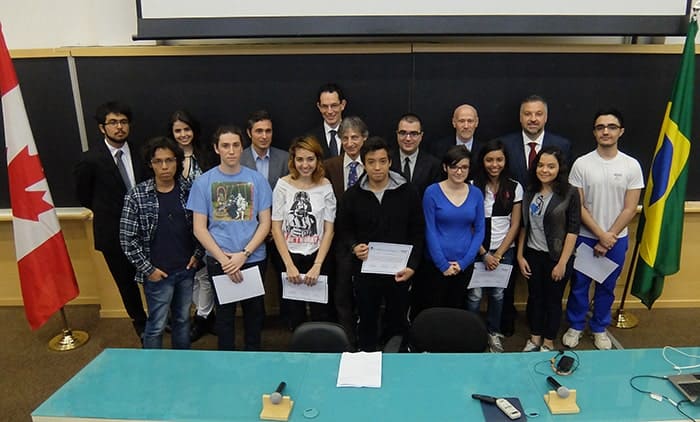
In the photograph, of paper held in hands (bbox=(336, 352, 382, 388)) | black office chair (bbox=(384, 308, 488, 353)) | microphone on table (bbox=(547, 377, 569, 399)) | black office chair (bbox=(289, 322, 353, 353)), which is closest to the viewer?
microphone on table (bbox=(547, 377, 569, 399))

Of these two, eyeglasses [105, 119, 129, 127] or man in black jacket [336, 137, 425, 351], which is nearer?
man in black jacket [336, 137, 425, 351]

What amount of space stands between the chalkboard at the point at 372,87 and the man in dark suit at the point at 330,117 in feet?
0.73

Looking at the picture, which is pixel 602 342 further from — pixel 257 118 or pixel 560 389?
pixel 257 118

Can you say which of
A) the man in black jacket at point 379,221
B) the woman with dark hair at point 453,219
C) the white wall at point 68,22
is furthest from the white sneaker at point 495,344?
the white wall at point 68,22

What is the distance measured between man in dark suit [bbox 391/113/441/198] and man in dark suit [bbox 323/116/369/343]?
0.80ft

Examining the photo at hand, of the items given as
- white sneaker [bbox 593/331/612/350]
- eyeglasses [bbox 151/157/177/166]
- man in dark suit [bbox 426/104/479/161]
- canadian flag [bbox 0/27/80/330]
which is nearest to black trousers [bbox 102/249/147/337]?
canadian flag [bbox 0/27/80/330]

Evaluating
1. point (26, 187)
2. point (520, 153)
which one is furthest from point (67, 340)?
point (520, 153)

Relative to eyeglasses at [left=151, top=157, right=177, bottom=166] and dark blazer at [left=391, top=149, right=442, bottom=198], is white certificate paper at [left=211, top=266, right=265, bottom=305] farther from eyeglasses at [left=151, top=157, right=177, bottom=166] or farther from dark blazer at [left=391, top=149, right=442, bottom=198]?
dark blazer at [left=391, top=149, right=442, bottom=198]

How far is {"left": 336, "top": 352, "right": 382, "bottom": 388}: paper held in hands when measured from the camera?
194cm

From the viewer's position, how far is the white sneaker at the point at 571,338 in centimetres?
344

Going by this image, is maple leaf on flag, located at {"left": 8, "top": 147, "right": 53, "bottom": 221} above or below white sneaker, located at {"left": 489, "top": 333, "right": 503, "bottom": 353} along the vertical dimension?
above

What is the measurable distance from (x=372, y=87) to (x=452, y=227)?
1271mm

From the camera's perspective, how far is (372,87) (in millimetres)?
3555

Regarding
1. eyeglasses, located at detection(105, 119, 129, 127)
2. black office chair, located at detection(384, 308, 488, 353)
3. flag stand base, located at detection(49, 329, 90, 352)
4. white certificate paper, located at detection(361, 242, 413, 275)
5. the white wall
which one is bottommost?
flag stand base, located at detection(49, 329, 90, 352)
